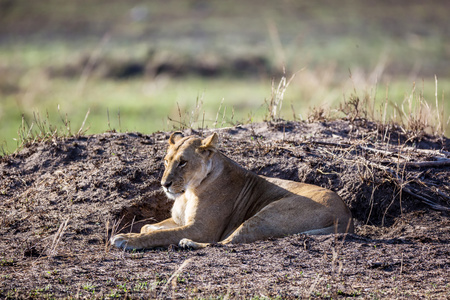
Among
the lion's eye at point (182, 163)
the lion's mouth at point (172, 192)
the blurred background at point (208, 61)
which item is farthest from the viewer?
the blurred background at point (208, 61)

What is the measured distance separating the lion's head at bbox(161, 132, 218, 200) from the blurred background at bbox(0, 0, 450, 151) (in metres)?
1.72

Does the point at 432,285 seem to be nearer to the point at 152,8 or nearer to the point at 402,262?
the point at 402,262

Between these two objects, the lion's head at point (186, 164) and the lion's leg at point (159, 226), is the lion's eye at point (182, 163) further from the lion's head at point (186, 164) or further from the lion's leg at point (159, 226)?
the lion's leg at point (159, 226)

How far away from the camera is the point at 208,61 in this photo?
3066cm

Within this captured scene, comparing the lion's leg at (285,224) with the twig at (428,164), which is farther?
the twig at (428,164)

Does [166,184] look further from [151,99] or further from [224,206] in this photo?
[151,99]

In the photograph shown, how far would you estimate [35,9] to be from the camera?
178 ft

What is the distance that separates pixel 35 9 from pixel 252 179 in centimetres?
5102

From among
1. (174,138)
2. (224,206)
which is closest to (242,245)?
(224,206)

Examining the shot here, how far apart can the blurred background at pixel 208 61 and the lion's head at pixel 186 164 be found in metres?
1.72

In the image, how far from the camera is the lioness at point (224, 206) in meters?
6.84

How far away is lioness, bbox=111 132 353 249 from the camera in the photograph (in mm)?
6844

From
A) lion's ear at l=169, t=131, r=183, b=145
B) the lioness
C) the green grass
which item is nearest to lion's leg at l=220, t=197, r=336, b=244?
the lioness

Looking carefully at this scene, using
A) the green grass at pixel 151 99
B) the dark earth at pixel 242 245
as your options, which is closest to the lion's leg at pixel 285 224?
the dark earth at pixel 242 245
